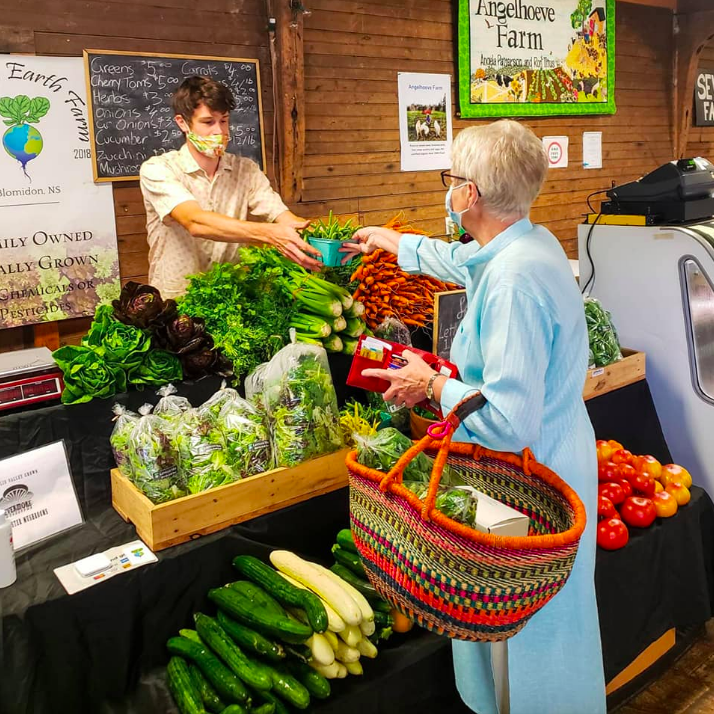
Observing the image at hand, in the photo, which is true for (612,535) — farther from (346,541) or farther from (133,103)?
(133,103)

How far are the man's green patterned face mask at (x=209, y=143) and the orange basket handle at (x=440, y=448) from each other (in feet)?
7.05

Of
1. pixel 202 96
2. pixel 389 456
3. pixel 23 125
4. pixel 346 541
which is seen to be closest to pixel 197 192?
pixel 202 96

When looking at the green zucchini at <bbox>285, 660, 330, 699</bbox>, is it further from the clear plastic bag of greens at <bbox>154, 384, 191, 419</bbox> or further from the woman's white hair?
the woman's white hair

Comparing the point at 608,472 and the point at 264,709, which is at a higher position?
the point at 608,472

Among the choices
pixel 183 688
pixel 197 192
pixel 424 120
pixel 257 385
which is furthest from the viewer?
pixel 424 120

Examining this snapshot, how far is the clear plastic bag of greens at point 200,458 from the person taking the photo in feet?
6.83

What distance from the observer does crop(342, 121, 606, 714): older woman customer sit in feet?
5.28

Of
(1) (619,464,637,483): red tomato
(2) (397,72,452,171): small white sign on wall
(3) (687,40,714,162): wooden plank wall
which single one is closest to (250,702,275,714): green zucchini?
(1) (619,464,637,483): red tomato

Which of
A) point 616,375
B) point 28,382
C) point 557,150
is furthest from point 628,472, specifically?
point 557,150

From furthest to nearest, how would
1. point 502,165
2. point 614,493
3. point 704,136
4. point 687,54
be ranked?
point 704,136 < point 687,54 < point 614,493 < point 502,165

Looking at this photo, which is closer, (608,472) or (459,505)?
(459,505)

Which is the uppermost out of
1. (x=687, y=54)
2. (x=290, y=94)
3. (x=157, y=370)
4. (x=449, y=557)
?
(x=687, y=54)

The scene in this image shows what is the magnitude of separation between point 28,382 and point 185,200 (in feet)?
3.65

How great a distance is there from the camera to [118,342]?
2270mm
